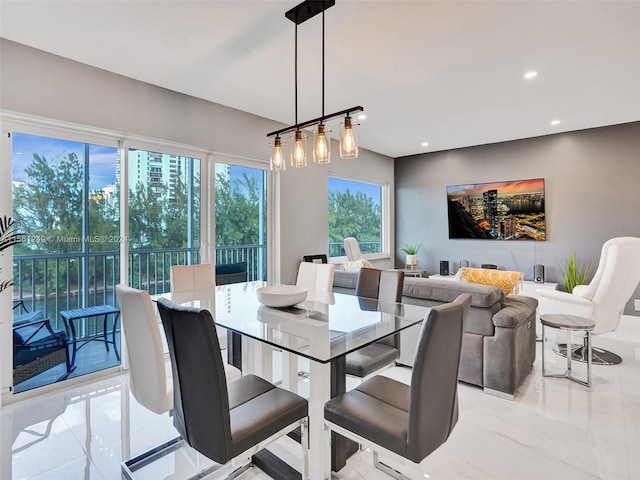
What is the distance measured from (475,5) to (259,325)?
235 cm

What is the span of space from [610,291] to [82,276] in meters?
4.78

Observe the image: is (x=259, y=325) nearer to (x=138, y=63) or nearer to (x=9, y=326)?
(x=9, y=326)

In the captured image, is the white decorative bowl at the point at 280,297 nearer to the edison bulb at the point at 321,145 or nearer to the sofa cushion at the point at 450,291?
the edison bulb at the point at 321,145

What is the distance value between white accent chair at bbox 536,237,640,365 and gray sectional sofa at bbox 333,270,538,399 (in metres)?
0.72

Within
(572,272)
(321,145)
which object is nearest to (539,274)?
(572,272)

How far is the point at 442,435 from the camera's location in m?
1.34

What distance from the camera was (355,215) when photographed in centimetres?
612

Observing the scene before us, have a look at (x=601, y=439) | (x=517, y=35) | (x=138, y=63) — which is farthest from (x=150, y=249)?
(x=601, y=439)

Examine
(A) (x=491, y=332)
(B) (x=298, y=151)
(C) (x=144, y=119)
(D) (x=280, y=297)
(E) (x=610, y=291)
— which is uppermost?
(C) (x=144, y=119)

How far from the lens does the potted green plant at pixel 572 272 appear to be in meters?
4.73

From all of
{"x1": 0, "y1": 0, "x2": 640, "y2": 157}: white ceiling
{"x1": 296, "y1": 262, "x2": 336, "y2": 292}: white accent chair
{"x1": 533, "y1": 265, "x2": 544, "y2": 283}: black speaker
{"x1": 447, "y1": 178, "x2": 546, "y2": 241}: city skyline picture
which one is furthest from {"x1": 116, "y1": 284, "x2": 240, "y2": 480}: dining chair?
{"x1": 447, "y1": 178, "x2": 546, "y2": 241}: city skyline picture

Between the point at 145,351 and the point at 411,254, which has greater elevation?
the point at 411,254

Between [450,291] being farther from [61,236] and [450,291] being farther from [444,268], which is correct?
[444,268]

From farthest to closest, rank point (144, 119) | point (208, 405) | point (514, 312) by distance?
point (144, 119)
point (514, 312)
point (208, 405)
